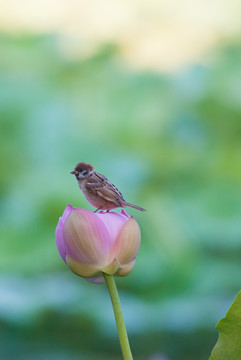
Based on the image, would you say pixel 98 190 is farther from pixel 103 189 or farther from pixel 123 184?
pixel 123 184

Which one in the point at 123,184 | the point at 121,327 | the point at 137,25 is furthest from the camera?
the point at 137,25

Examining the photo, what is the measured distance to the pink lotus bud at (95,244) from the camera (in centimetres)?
35

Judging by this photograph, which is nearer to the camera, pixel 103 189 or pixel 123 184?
pixel 103 189

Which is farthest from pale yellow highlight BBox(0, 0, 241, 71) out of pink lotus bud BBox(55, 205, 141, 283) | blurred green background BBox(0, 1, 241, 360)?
pink lotus bud BBox(55, 205, 141, 283)

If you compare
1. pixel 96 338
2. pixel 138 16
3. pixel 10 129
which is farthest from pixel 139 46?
pixel 96 338

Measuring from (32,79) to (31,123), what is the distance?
288 millimetres

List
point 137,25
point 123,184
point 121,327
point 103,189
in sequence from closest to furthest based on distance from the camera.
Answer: point 121,327 → point 103,189 → point 123,184 → point 137,25

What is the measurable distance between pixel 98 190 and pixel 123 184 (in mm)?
1757

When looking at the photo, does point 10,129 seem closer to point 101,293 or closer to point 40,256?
point 40,256

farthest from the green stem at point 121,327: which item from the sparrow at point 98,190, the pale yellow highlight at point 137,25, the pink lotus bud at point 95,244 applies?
the pale yellow highlight at point 137,25

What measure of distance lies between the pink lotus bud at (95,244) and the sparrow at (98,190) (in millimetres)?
141

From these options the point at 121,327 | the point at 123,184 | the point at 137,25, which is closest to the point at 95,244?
the point at 121,327

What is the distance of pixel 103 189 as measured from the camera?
530mm

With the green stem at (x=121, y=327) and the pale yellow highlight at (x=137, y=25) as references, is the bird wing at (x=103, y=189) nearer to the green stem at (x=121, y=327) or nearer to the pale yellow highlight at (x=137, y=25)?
the green stem at (x=121, y=327)
